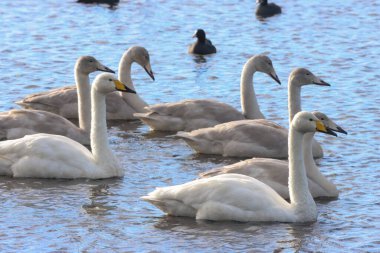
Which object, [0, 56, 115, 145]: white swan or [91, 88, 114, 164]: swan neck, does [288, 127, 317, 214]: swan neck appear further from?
[0, 56, 115, 145]: white swan

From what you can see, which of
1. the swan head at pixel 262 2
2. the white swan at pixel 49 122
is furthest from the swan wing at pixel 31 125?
the swan head at pixel 262 2

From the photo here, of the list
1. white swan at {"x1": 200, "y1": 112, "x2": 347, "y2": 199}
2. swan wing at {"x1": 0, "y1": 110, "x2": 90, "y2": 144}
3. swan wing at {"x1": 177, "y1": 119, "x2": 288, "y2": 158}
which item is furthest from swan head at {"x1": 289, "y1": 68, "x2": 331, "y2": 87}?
swan wing at {"x1": 0, "y1": 110, "x2": 90, "y2": 144}

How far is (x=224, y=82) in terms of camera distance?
20.6m

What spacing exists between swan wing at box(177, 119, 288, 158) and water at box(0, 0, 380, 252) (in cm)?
15

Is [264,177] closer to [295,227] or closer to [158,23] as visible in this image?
[295,227]

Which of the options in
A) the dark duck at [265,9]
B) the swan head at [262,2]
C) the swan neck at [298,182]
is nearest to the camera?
the swan neck at [298,182]

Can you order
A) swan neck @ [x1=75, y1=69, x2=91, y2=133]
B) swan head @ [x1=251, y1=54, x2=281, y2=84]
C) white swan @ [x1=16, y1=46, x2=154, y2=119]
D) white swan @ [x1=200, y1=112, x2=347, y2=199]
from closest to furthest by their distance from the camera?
white swan @ [x1=200, y1=112, x2=347, y2=199], swan neck @ [x1=75, y1=69, x2=91, y2=133], swan head @ [x1=251, y1=54, x2=281, y2=84], white swan @ [x1=16, y1=46, x2=154, y2=119]

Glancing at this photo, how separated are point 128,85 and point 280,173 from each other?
533 cm

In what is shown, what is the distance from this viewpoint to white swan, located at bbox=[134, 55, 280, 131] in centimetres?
1661

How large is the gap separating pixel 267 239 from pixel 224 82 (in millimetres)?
9131

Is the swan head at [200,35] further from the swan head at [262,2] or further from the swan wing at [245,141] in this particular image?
the swan wing at [245,141]

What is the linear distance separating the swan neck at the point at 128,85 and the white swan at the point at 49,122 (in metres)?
1.88

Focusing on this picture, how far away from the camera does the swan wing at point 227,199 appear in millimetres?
12125

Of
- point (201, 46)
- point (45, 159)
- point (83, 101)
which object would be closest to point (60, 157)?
point (45, 159)
